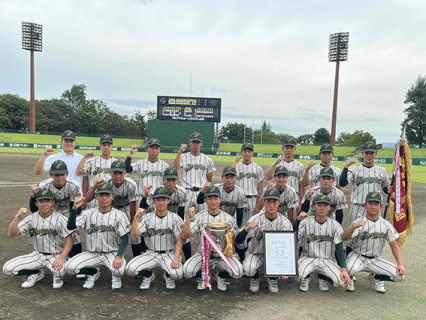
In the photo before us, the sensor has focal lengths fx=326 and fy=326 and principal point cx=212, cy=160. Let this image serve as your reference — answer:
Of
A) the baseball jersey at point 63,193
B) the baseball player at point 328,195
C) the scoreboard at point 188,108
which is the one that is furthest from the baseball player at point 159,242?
the scoreboard at point 188,108

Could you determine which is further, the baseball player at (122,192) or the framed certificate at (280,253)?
the baseball player at (122,192)

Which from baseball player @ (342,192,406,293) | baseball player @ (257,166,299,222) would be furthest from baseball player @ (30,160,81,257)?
baseball player @ (342,192,406,293)

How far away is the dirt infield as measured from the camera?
13.9ft

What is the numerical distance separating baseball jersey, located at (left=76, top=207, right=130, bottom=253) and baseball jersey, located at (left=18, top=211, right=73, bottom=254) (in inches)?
11.1

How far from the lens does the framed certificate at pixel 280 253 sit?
16.2ft

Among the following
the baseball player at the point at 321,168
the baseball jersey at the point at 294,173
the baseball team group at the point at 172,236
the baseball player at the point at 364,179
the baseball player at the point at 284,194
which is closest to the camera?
the baseball team group at the point at 172,236

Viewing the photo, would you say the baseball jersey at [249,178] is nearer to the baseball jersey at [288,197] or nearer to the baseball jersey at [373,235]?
the baseball jersey at [288,197]

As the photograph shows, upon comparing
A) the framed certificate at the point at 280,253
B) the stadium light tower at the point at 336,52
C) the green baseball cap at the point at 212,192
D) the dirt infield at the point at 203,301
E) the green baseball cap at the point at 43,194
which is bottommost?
the dirt infield at the point at 203,301

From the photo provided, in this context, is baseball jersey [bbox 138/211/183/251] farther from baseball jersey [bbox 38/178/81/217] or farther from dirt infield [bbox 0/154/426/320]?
baseball jersey [bbox 38/178/81/217]

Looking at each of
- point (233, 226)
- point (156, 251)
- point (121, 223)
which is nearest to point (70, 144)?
point (121, 223)

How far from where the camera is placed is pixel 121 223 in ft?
17.2

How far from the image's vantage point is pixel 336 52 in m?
57.5

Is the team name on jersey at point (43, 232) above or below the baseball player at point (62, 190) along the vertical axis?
below

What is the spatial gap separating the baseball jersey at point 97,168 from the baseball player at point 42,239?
135cm
